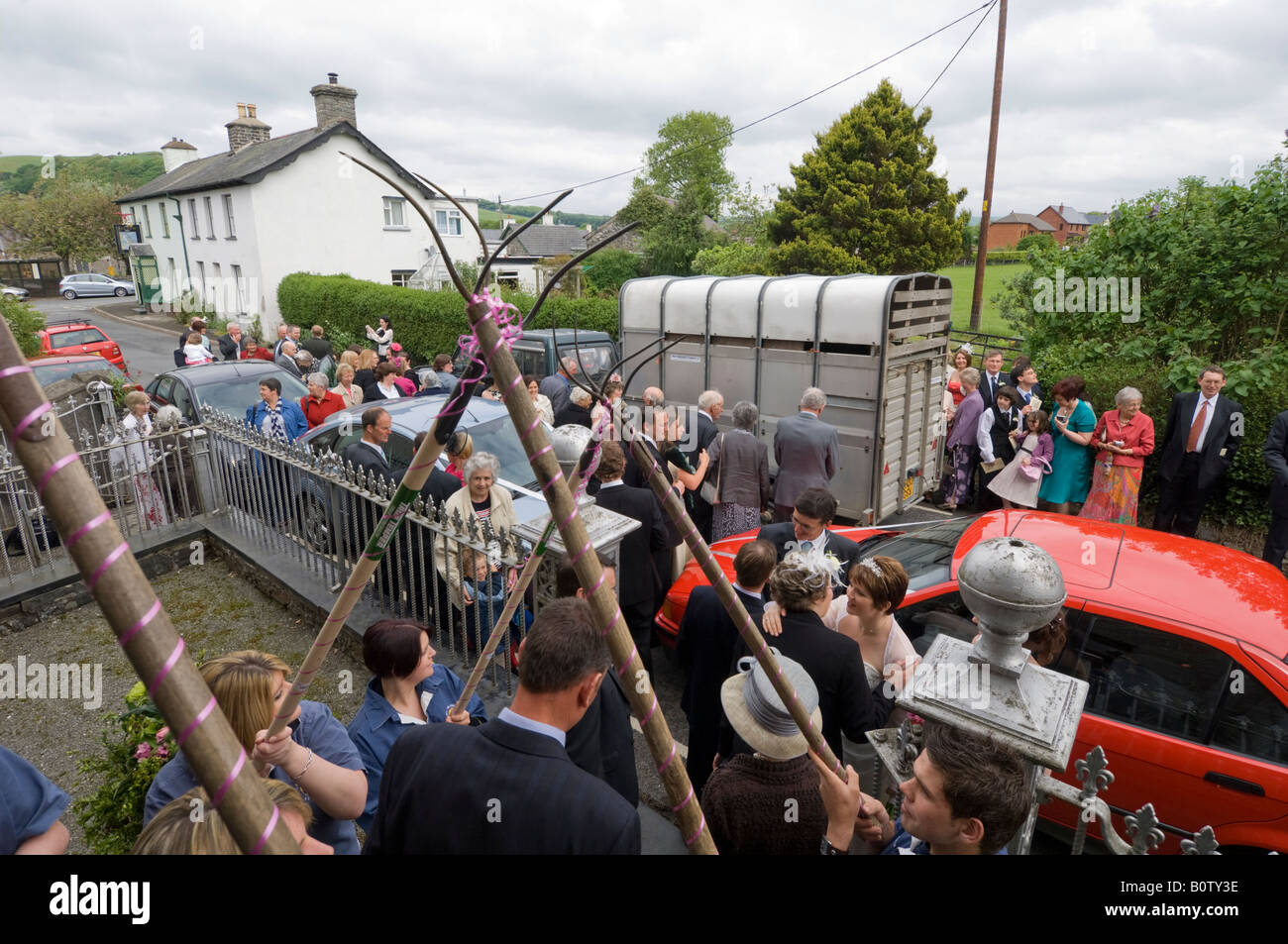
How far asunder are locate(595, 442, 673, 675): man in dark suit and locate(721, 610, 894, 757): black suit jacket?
1.65 meters

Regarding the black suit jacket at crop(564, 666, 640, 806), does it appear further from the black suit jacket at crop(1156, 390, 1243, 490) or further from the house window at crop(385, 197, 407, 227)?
the house window at crop(385, 197, 407, 227)

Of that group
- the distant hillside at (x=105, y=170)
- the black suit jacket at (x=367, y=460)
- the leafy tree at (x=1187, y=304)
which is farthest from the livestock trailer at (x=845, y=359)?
the distant hillside at (x=105, y=170)

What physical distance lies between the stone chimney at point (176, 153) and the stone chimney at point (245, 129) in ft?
33.7

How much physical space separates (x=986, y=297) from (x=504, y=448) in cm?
3891

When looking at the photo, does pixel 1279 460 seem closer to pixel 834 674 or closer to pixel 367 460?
pixel 834 674

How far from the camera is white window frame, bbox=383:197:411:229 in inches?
1204

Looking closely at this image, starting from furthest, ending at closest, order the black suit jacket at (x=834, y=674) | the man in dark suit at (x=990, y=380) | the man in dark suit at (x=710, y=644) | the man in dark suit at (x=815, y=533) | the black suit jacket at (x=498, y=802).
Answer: the man in dark suit at (x=990, y=380) → the man in dark suit at (x=815, y=533) → the man in dark suit at (x=710, y=644) → the black suit jacket at (x=834, y=674) → the black suit jacket at (x=498, y=802)

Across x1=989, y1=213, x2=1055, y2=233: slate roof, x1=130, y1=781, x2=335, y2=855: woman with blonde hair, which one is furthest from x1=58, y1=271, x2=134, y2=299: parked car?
x1=989, y1=213, x2=1055, y2=233: slate roof

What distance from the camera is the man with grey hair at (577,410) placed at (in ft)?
26.3

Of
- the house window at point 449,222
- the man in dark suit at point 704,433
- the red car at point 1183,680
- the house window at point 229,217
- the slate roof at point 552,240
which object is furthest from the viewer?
the slate roof at point 552,240

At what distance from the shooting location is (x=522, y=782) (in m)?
1.86

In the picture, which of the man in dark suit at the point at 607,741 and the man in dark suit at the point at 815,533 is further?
the man in dark suit at the point at 815,533

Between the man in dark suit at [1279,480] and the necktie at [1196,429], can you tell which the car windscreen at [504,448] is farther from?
the man in dark suit at [1279,480]
